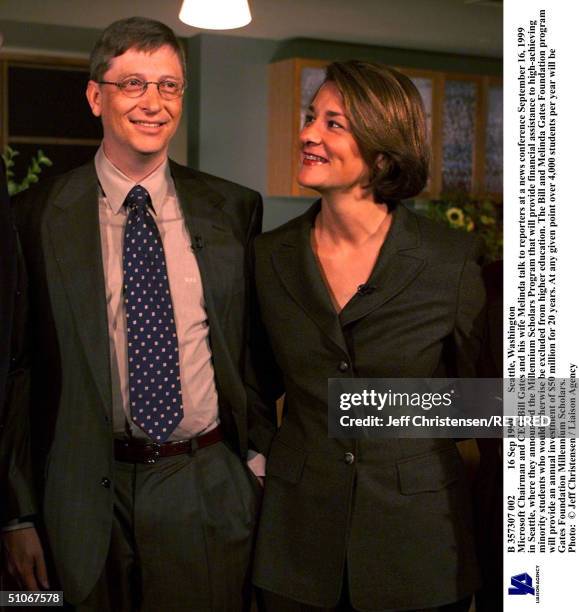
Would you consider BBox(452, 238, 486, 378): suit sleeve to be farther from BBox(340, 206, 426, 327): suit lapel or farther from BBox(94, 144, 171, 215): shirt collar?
BBox(94, 144, 171, 215): shirt collar

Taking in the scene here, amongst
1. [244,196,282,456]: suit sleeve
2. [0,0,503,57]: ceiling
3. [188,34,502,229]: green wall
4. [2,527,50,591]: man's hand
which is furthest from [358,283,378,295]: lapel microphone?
[188,34,502,229]: green wall

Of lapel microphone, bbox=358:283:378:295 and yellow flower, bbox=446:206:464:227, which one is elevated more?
yellow flower, bbox=446:206:464:227

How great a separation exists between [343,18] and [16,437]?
4.26 m

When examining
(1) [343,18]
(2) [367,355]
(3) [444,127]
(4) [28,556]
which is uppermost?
(1) [343,18]

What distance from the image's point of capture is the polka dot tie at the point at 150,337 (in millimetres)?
1709

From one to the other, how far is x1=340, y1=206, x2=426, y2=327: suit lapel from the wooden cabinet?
404cm

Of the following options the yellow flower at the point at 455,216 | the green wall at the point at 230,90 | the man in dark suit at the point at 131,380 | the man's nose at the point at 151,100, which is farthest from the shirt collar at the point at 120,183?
the green wall at the point at 230,90

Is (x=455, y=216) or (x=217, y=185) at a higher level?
(x=455, y=216)

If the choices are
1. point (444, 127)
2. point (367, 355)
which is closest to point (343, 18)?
point (444, 127)

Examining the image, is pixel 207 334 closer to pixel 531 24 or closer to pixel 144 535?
pixel 144 535

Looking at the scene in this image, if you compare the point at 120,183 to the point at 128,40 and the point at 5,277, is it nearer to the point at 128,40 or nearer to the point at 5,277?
the point at 128,40

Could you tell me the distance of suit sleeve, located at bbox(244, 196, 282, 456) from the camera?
185cm

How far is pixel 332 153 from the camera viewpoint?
168cm

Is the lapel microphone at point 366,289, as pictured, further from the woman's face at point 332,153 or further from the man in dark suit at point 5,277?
the man in dark suit at point 5,277
